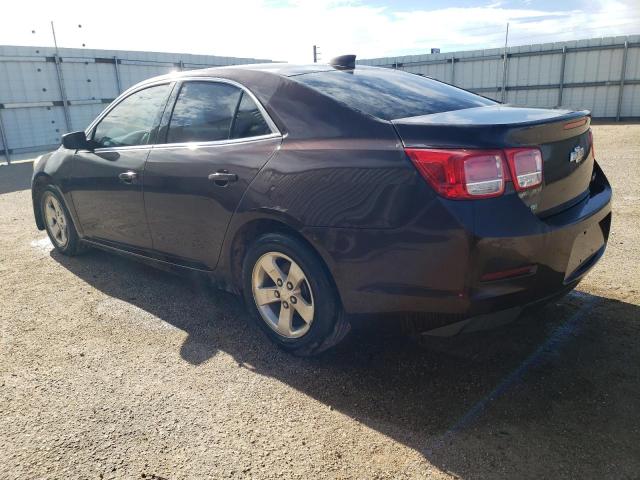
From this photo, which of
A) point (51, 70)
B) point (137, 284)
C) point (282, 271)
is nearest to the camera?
point (282, 271)

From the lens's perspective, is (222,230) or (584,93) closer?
(222,230)

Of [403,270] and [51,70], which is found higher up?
[51,70]

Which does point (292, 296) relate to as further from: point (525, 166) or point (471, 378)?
point (525, 166)

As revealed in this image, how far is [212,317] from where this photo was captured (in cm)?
356

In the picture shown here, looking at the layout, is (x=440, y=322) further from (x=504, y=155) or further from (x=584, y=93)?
(x=584, y=93)

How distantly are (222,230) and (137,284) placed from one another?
156cm

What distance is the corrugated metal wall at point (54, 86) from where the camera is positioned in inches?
565

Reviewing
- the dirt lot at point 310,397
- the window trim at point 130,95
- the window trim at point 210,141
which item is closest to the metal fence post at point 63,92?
the window trim at point 130,95

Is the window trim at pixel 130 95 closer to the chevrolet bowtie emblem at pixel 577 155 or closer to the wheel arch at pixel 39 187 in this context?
the wheel arch at pixel 39 187

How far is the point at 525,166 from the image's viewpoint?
2236 mm

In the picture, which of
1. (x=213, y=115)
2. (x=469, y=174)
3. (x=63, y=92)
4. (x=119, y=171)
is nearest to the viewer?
(x=469, y=174)

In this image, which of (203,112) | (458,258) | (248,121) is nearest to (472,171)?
(458,258)

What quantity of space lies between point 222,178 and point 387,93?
42.0 inches

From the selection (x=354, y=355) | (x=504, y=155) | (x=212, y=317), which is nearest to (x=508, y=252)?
(x=504, y=155)
